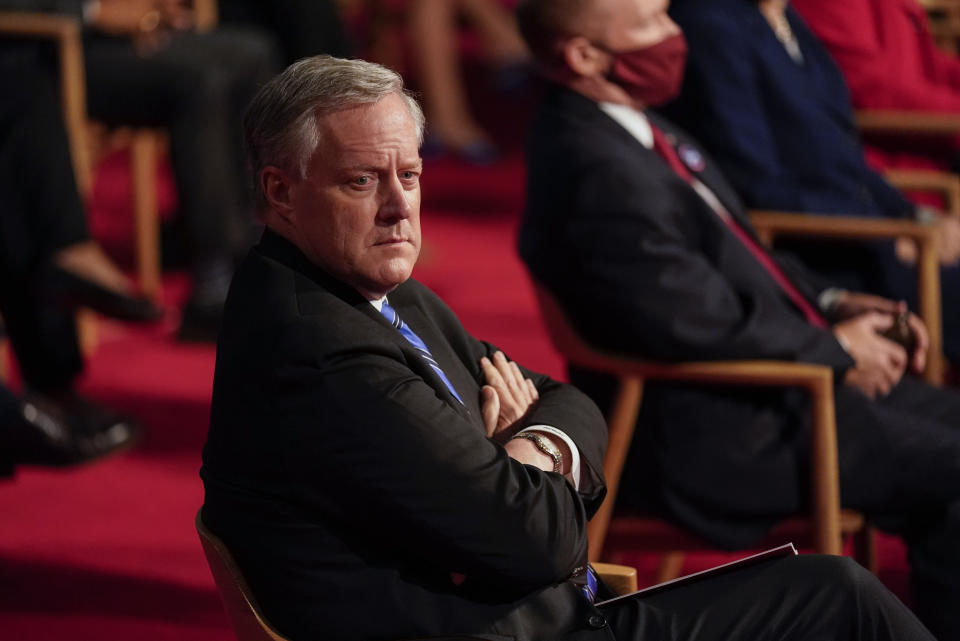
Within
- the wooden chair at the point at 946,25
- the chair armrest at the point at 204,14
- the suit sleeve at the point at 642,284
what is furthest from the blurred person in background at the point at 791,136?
the chair armrest at the point at 204,14

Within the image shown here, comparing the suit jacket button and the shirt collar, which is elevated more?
the shirt collar

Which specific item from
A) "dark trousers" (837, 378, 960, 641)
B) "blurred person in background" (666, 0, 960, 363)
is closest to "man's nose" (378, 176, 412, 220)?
"dark trousers" (837, 378, 960, 641)

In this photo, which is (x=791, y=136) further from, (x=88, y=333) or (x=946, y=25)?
(x=88, y=333)

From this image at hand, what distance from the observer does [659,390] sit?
2350mm

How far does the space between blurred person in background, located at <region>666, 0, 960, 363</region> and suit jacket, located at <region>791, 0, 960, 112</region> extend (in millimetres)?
277

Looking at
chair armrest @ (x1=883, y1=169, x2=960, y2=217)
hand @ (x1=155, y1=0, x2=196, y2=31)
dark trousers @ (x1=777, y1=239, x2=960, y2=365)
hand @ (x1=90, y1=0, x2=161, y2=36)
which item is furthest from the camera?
hand @ (x1=155, y1=0, x2=196, y2=31)

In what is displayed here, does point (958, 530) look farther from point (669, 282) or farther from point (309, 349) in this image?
point (309, 349)

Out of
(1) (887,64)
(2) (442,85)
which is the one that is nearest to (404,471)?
(1) (887,64)

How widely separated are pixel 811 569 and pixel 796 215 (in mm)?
1340

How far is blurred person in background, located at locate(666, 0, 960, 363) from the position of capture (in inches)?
118

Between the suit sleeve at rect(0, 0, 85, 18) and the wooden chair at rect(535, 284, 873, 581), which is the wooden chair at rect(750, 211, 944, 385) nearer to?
the wooden chair at rect(535, 284, 873, 581)

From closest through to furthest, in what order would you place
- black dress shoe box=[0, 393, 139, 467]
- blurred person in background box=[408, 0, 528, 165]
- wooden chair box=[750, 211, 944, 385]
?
wooden chair box=[750, 211, 944, 385] < black dress shoe box=[0, 393, 139, 467] < blurred person in background box=[408, 0, 528, 165]

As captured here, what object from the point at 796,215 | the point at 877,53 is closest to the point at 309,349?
the point at 796,215

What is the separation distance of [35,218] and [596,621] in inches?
98.5
